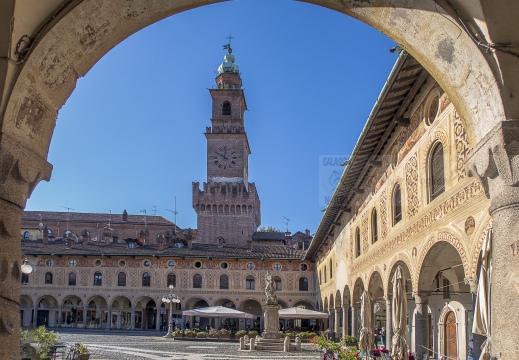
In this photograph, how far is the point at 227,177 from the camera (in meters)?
72.9

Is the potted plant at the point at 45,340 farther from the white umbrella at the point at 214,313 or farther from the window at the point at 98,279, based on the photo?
the window at the point at 98,279

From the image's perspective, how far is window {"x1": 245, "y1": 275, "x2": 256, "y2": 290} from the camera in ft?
169

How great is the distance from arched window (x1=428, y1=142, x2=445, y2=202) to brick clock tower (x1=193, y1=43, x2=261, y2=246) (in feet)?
172

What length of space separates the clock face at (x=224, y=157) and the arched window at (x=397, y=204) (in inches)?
2215

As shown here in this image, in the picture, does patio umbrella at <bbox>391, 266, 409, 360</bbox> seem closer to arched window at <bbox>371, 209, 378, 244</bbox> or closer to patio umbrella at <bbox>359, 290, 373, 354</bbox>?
patio umbrella at <bbox>359, 290, 373, 354</bbox>

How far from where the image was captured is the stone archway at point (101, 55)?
5363 millimetres

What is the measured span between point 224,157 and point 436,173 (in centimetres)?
6080

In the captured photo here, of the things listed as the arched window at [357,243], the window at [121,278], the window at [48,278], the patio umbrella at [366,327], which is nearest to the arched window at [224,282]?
the window at [121,278]

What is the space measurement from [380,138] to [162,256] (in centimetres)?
3649

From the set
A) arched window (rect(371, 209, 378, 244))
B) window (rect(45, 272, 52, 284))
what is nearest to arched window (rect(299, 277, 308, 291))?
window (rect(45, 272, 52, 284))

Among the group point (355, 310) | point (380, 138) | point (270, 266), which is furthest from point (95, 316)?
point (380, 138)

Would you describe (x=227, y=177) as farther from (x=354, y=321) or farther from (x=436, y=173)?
(x=436, y=173)

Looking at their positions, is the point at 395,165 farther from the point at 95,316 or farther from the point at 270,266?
the point at 95,316

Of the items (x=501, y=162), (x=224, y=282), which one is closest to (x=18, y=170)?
(x=501, y=162)
